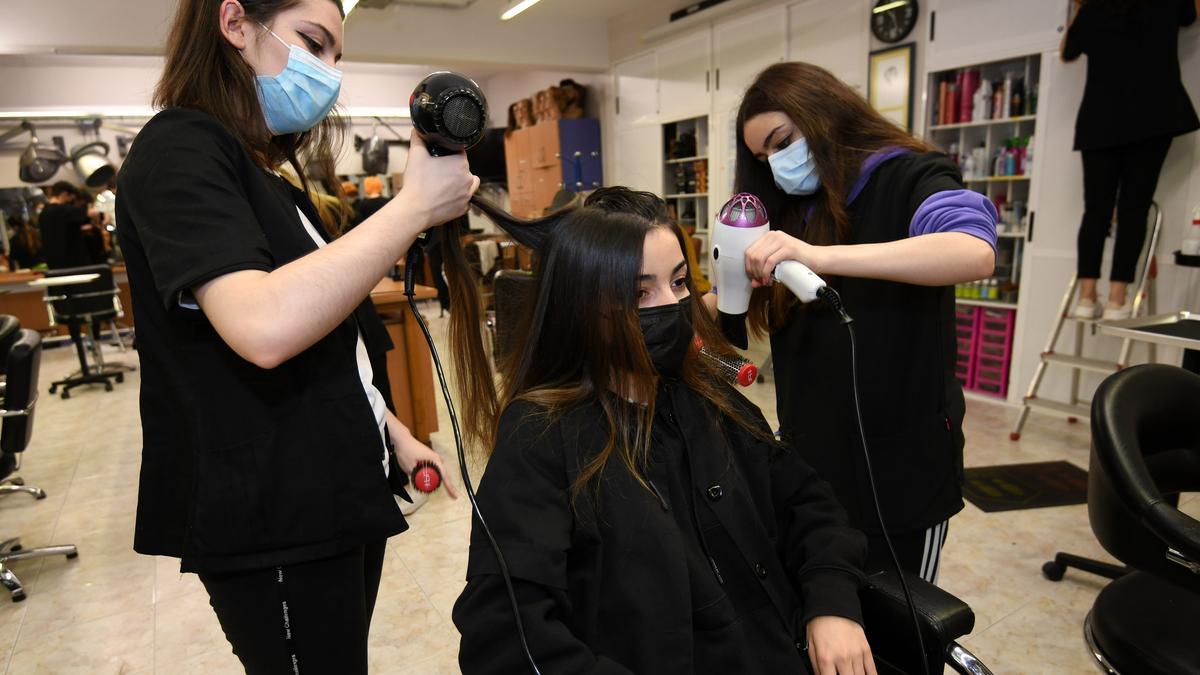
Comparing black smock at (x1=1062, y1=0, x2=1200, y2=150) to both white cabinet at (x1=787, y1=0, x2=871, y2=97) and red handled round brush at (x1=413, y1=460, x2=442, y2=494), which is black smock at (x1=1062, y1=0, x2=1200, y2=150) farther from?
red handled round brush at (x1=413, y1=460, x2=442, y2=494)

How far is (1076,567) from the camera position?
7.34 ft

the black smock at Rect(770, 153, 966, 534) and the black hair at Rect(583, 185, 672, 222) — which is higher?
the black hair at Rect(583, 185, 672, 222)

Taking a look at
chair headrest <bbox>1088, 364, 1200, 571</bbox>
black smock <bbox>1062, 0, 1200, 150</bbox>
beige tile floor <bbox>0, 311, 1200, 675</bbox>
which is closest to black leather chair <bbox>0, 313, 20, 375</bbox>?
beige tile floor <bbox>0, 311, 1200, 675</bbox>

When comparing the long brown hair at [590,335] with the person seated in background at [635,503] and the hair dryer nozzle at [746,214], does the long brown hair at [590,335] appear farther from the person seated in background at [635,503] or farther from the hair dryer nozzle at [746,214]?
the hair dryer nozzle at [746,214]

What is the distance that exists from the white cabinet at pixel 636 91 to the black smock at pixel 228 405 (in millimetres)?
5983

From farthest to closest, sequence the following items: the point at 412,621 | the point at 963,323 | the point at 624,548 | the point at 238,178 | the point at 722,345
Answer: the point at 963,323, the point at 412,621, the point at 722,345, the point at 624,548, the point at 238,178

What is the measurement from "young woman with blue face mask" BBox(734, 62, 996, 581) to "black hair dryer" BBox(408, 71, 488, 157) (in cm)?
58

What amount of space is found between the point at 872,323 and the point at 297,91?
3.48 feet

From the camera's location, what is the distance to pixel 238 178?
812 millimetres

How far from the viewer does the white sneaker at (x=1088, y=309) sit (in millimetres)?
3293

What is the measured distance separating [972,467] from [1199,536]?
2186 millimetres

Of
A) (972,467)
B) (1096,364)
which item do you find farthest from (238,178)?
(1096,364)

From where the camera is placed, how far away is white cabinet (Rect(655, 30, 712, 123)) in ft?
18.8

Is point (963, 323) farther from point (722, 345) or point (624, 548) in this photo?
point (624, 548)
